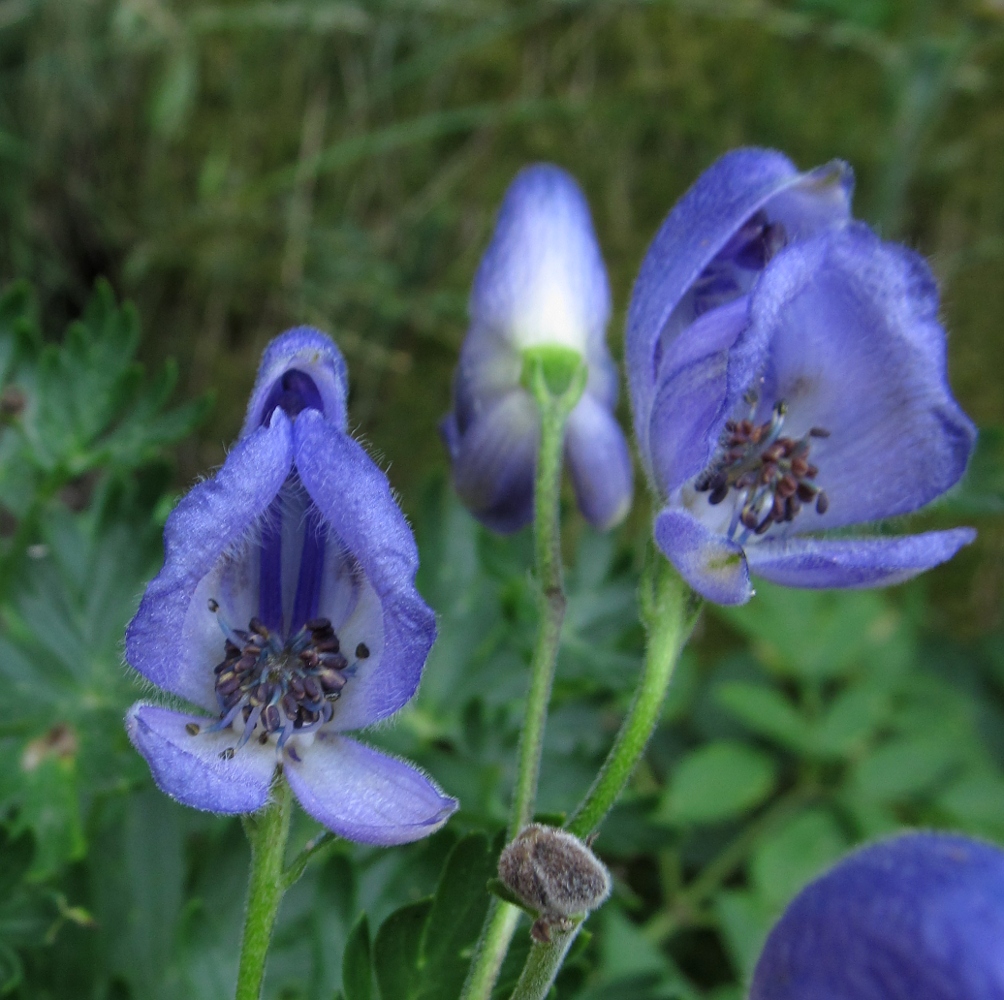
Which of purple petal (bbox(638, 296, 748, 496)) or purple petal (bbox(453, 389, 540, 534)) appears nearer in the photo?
purple petal (bbox(638, 296, 748, 496))

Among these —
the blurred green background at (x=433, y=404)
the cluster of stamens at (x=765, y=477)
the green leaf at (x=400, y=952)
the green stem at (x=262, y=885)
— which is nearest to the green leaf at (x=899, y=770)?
the blurred green background at (x=433, y=404)

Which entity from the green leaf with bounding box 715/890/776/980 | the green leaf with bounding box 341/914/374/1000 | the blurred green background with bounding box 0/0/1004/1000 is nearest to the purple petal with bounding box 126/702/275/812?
the green leaf with bounding box 341/914/374/1000

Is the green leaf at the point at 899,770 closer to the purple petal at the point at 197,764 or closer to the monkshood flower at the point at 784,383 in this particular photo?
the monkshood flower at the point at 784,383

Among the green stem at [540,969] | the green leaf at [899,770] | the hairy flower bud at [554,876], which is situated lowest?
the green stem at [540,969]

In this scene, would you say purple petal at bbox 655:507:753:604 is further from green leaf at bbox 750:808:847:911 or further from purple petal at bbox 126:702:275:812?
green leaf at bbox 750:808:847:911

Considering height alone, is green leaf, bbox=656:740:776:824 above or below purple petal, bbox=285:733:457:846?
above

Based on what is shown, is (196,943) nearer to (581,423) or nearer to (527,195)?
(581,423)

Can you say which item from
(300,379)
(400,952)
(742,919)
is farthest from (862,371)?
(742,919)
